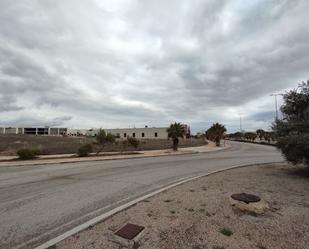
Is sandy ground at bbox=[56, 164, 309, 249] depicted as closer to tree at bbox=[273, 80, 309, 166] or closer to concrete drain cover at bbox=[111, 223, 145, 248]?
concrete drain cover at bbox=[111, 223, 145, 248]

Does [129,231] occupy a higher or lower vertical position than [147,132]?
lower

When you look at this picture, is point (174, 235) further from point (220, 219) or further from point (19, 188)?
point (19, 188)

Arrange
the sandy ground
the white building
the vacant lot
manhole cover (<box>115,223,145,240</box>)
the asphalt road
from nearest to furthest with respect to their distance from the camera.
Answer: the sandy ground, manhole cover (<box>115,223,145,240</box>), the asphalt road, the vacant lot, the white building

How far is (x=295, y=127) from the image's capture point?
10.8 m

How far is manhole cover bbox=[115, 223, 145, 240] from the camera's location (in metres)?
4.22

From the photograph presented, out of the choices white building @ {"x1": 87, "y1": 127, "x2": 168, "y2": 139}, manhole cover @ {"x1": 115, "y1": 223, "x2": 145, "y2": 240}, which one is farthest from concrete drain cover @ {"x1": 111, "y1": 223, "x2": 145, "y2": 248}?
white building @ {"x1": 87, "y1": 127, "x2": 168, "y2": 139}

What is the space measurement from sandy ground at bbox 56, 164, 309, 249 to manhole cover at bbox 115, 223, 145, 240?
159 millimetres

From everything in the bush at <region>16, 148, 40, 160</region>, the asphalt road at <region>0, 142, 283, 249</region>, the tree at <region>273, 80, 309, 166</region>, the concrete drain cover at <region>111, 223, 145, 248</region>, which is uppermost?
the tree at <region>273, 80, 309, 166</region>

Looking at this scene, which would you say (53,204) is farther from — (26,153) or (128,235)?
(26,153)

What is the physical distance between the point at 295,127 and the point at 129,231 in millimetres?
9687

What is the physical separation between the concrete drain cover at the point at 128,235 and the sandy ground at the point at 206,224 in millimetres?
114

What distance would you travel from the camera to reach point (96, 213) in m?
5.65

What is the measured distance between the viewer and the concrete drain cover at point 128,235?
4.00m

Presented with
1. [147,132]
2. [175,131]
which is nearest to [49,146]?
[175,131]
